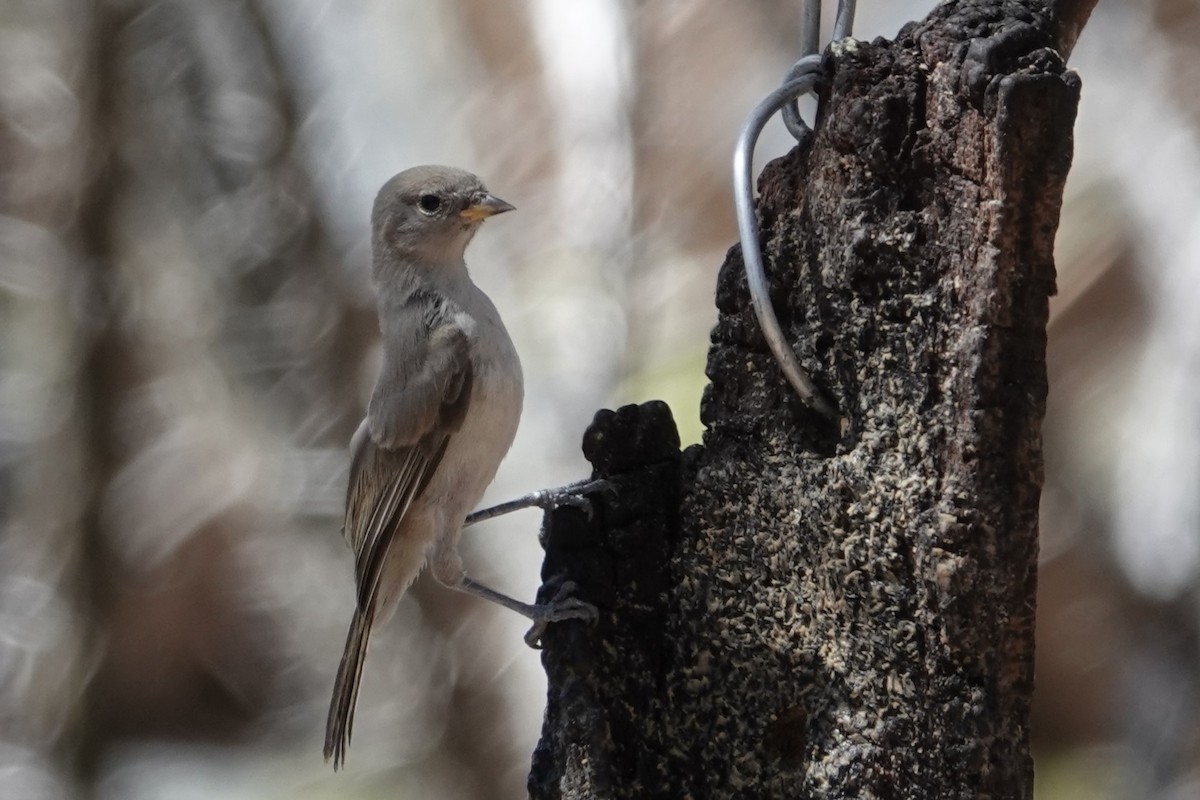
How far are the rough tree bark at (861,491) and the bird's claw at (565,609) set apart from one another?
0.9 inches

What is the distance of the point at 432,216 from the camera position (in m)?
2.37

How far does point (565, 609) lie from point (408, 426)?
75 centimetres

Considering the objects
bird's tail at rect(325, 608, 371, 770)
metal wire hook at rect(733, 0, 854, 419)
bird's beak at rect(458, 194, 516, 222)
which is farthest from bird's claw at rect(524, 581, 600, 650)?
bird's beak at rect(458, 194, 516, 222)

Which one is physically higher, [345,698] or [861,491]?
[345,698]

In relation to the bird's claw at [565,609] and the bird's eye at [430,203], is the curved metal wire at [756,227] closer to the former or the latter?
the bird's claw at [565,609]

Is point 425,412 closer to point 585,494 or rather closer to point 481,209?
point 481,209

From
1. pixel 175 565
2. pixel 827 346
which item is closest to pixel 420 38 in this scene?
pixel 175 565

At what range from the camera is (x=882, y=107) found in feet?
4.29

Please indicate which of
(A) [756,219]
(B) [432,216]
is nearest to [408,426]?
(B) [432,216]

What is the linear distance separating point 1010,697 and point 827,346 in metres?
0.41

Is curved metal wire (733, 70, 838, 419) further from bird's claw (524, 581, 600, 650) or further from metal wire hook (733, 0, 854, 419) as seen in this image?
bird's claw (524, 581, 600, 650)

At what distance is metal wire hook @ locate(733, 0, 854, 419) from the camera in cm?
134

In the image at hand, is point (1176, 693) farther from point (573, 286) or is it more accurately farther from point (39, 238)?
point (39, 238)

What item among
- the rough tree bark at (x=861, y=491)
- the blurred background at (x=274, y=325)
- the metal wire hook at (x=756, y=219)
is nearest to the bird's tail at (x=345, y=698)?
the rough tree bark at (x=861, y=491)
